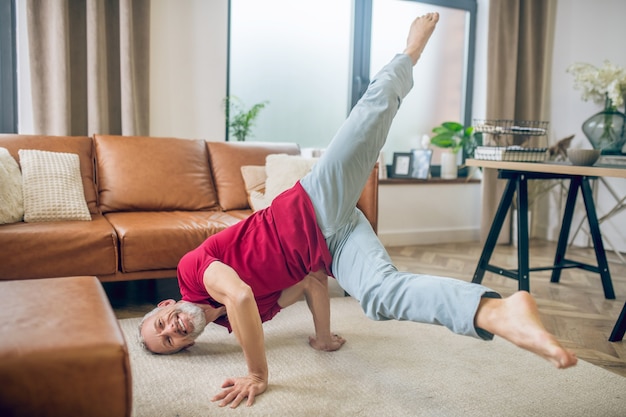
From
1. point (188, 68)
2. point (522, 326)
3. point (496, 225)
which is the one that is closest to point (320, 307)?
point (522, 326)

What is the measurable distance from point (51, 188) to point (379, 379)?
185cm

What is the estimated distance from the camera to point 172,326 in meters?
1.88

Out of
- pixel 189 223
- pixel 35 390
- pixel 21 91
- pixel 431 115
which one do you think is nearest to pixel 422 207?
pixel 431 115

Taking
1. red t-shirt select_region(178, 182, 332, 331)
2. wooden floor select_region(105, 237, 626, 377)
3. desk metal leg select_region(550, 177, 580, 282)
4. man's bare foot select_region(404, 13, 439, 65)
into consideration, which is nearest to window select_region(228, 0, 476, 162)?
wooden floor select_region(105, 237, 626, 377)

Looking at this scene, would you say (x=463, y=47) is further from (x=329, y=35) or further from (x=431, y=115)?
(x=329, y=35)

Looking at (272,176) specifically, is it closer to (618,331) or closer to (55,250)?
(55,250)

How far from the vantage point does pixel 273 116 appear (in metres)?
4.18

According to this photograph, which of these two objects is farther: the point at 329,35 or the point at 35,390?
the point at 329,35

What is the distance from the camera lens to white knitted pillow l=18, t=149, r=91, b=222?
2.55 meters

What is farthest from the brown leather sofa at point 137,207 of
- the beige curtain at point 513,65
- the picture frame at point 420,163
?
the beige curtain at point 513,65

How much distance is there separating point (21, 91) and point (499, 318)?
318 centimetres

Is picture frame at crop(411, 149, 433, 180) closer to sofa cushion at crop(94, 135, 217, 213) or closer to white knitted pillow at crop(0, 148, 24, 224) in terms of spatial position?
sofa cushion at crop(94, 135, 217, 213)

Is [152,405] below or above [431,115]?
below

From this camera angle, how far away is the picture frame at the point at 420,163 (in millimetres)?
4449
